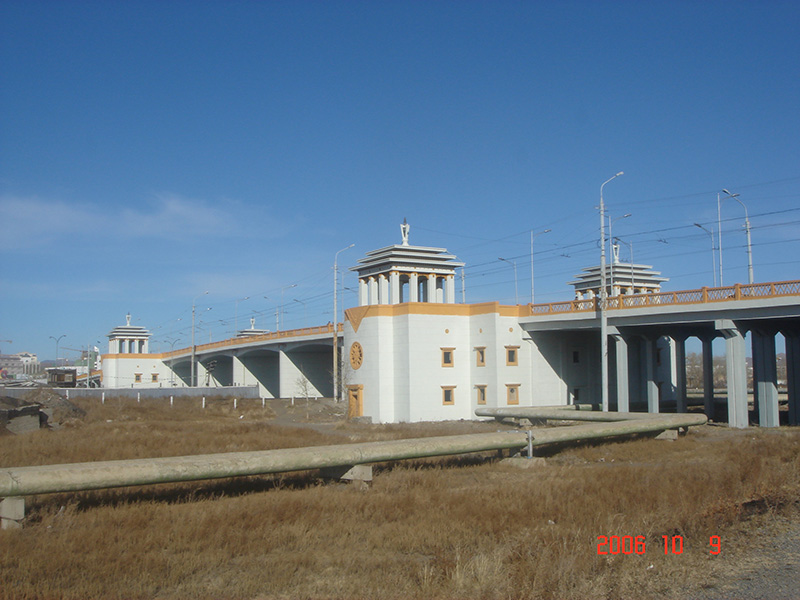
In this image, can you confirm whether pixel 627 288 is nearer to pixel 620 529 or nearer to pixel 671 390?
pixel 671 390

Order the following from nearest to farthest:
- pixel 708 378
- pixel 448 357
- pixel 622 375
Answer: pixel 622 375 → pixel 708 378 → pixel 448 357

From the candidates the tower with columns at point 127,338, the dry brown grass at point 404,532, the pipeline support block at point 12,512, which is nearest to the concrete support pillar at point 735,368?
the dry brown grass at point 404,532

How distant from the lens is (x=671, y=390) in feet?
184

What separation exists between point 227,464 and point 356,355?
33.4 meters

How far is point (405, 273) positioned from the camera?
52.1m

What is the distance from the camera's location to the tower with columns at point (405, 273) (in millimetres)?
51406

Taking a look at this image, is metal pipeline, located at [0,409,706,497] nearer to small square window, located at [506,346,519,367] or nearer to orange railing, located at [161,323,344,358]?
small square window, located at [506,346,519,367]

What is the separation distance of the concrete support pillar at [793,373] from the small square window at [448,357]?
19513mm

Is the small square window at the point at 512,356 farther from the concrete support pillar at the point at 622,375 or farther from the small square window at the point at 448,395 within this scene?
the concrete support pillar at the point at 622,375

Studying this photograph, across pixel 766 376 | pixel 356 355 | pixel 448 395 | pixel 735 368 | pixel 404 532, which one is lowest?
pixel 404 532

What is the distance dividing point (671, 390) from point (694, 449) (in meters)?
36.2

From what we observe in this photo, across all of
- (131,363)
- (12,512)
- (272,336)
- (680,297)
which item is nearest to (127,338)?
(131,363)

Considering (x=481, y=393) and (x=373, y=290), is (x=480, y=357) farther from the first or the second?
(x=373, y=290)

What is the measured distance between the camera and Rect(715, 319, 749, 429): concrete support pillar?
111 feet
